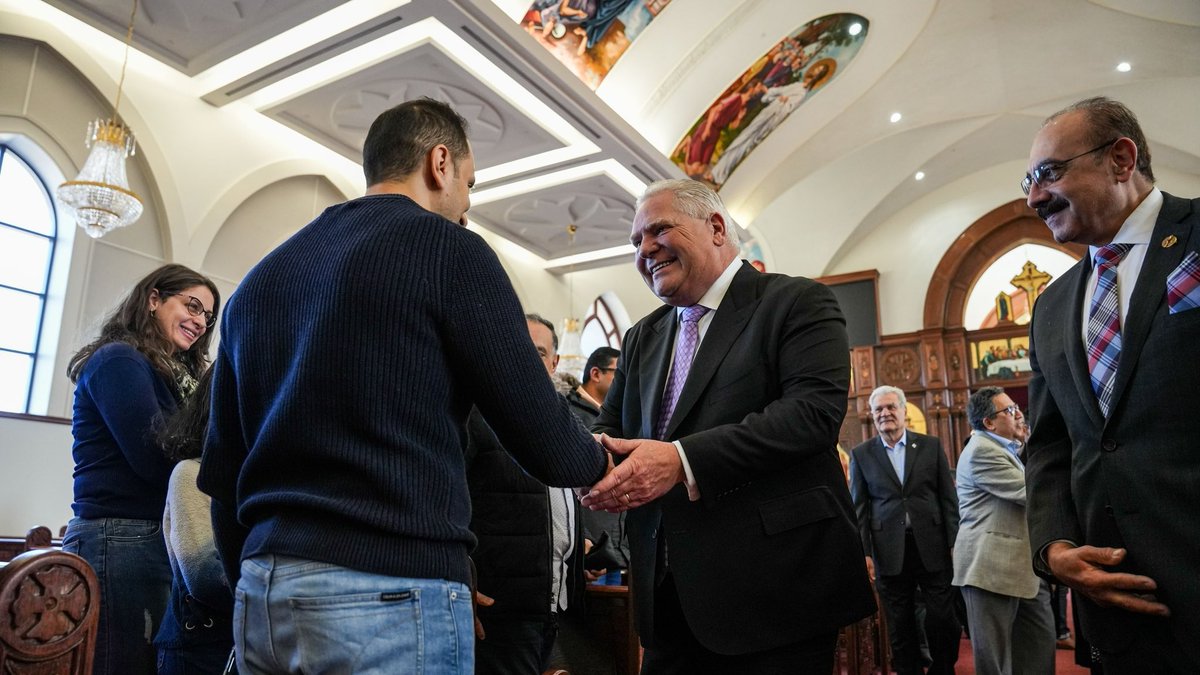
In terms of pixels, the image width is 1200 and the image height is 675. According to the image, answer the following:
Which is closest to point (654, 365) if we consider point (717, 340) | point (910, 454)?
point (717, 340)

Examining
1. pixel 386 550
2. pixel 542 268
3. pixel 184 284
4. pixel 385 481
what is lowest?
pixel 386 550

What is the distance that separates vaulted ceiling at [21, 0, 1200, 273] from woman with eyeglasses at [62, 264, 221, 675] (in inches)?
201

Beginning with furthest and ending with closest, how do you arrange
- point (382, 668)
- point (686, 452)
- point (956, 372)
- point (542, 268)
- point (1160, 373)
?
point (956, 372)
point (542, 268)
point (686, 452)
point (1160, 373)
point (382, 668)

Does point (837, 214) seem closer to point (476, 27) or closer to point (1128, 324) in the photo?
point (476, 27)

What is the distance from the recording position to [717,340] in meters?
2.04

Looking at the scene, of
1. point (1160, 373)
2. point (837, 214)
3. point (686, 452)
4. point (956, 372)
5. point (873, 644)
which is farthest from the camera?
point (837, 214)

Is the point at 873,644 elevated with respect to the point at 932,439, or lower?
lower

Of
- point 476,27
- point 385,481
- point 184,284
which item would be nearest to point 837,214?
point 476,27

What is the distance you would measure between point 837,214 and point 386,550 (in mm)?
17373

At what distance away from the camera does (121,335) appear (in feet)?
9.04

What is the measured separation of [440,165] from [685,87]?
34.2 feet

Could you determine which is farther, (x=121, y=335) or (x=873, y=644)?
(x=873, y=644)

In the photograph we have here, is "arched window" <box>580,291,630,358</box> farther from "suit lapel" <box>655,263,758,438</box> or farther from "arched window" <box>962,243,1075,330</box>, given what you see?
"suit lapel" <box>655,263,758,438</box>

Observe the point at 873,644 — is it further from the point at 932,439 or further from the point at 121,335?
the point at 121,335
